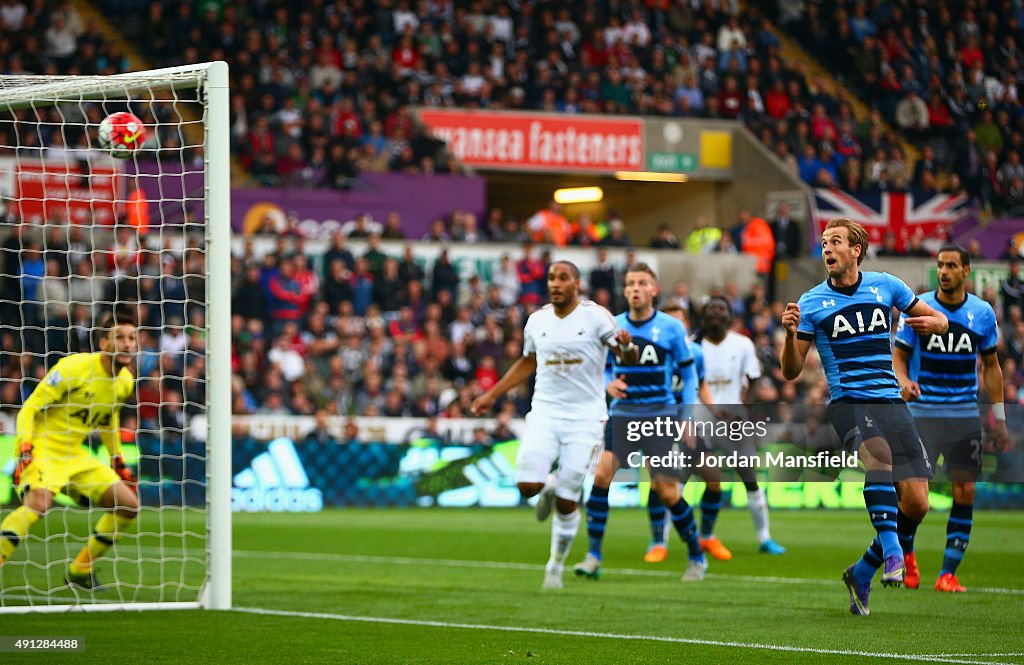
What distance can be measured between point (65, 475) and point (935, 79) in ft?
68.6

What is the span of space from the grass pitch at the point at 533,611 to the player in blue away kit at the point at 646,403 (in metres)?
0.36

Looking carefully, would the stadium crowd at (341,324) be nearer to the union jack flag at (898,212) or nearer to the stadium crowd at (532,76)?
the stadium crowd at (532,76)

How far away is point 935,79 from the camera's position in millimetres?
27016

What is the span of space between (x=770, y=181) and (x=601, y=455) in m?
19.1

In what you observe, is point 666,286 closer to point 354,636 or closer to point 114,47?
point 114,47

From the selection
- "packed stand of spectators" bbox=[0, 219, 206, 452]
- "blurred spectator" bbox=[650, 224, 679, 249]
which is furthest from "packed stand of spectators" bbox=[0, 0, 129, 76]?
"blurred spectator" bbox=[650, 224, 679, 249]

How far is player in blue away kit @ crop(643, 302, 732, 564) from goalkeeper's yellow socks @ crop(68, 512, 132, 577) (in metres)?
4.38

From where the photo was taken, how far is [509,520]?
18.8 m

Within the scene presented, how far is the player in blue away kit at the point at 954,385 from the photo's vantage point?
9.94 m

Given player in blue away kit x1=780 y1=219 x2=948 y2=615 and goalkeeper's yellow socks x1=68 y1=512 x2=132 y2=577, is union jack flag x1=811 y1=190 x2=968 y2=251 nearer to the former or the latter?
player in blue away kit x1=780 y1=219 x2=948 y2=615

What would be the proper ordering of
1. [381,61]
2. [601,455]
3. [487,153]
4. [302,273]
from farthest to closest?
[487,153]
[381,61]
[302,273]
[601,455]

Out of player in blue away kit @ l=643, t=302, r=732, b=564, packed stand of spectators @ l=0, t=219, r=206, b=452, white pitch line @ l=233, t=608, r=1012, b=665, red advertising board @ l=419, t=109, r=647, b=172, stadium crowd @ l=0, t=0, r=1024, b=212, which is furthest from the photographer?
red advertising board @ l=419, t=109, r=647, b=172

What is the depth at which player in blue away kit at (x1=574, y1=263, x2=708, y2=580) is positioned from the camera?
1125 cm

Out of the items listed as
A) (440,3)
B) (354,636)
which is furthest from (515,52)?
(354,636)
